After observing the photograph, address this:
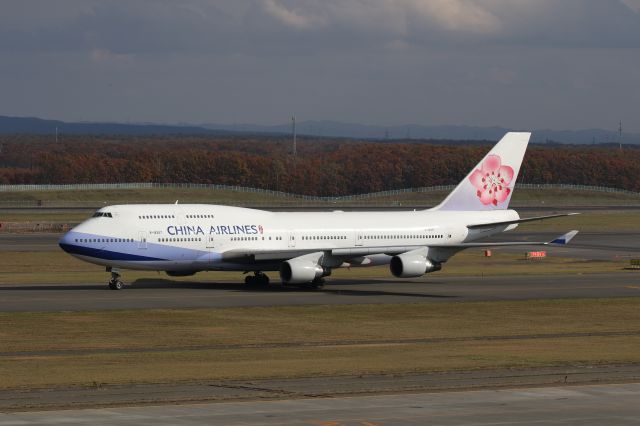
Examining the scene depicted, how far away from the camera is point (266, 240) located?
66000 mm

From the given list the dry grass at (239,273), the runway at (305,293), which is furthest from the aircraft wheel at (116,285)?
the dry grass at (239,273)

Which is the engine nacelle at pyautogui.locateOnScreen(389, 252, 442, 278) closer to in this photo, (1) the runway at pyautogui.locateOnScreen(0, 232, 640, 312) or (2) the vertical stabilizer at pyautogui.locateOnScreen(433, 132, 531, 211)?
(1) the runway at pyautogui.locateOnScreen(0, 232, 640, 312)

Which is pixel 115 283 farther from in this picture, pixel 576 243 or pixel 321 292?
pixel 576 243

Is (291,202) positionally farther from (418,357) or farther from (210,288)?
(418,357)

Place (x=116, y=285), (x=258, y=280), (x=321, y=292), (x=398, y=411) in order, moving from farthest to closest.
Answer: (x=258, y=280) → (x=321, y=292) → (x=116, y=285) → (x=398, y=411)

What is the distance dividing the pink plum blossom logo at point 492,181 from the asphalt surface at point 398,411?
41.6 m

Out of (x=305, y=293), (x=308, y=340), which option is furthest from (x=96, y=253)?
(x=308, y=340)

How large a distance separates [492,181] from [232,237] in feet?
57.9

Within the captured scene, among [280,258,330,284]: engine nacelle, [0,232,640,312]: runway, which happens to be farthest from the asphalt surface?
[280,258,330,284]: engine nacelle

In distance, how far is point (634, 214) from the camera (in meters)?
154

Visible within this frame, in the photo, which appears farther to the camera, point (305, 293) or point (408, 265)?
point (408, 265)

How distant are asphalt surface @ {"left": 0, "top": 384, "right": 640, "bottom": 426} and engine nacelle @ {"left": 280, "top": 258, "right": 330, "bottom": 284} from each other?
3087 cm

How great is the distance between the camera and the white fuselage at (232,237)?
62594mm

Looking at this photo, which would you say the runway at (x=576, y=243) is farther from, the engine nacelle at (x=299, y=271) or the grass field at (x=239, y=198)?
the grass field at (x=239, y=198)
